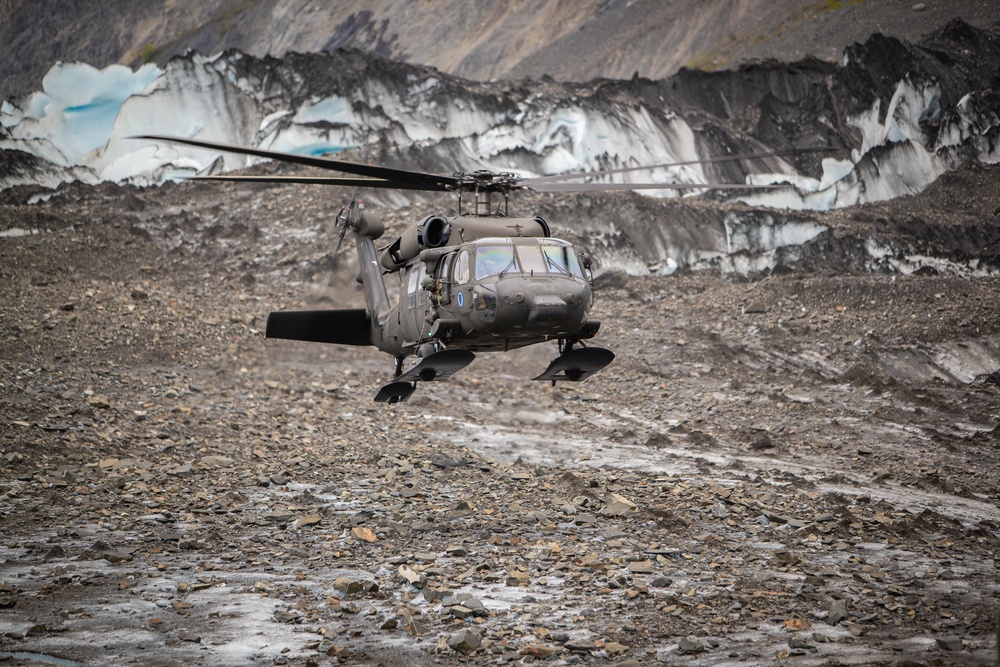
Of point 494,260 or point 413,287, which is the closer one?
point 494,260

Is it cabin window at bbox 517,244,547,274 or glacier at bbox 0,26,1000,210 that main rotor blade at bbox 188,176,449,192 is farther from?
glacier at bbox 0,26,1000,210

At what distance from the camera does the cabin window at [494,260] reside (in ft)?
34.6

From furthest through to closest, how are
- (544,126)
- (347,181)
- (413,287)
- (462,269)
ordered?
(544,126), (413,287), (347,181), (462,269)

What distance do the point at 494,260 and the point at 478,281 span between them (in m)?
0.32

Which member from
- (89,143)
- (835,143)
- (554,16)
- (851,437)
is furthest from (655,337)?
(554,16)

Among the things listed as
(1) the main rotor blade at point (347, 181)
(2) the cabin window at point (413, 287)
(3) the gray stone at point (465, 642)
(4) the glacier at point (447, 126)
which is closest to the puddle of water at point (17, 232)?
(4) the glacier at point (447, 126)

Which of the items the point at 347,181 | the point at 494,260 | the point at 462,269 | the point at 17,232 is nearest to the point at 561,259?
the point at 494,260

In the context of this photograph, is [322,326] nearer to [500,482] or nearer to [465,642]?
[500,482]

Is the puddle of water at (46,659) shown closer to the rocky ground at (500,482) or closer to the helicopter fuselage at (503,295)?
the rocky ground at (500,482)

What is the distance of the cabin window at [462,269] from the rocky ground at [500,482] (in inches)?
119

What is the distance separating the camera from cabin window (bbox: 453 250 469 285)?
10.7 m

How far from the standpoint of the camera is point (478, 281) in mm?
10523

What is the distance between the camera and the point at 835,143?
147 ft

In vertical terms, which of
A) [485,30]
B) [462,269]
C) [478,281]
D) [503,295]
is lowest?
[503,295]
